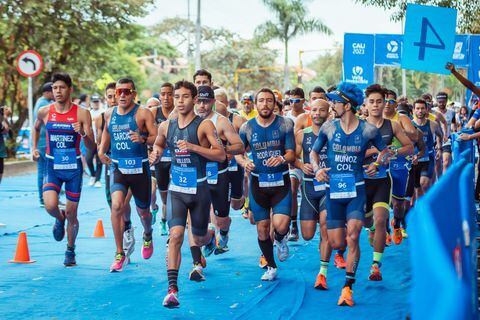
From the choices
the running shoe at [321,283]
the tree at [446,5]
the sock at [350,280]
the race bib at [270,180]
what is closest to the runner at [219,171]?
the race bib at [270,180]

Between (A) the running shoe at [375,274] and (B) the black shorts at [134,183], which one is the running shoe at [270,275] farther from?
(B) the black shorts at [134,183]

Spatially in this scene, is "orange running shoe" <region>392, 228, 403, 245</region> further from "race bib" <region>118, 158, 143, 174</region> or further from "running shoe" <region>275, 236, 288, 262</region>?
"race bib" <region>118, 158, 143, 174</region>

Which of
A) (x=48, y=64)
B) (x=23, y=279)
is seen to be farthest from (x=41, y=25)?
(x=23, y=279)

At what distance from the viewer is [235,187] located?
37.1 ft

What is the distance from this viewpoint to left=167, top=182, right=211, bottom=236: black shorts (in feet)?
25.0

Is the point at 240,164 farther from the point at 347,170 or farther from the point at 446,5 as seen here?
the point at 446,5

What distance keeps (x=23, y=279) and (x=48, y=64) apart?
18795 millimetres

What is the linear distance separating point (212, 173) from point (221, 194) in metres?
0.26

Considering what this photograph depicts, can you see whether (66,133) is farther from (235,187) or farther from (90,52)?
(90,52)

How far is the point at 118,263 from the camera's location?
901 cm

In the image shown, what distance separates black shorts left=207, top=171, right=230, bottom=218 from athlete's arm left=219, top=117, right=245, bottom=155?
94 centimetres

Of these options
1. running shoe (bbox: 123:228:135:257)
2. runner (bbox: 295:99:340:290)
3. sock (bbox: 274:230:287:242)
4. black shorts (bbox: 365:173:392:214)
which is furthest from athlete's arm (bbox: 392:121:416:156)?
running shoe (bbox: 123:228:135:257)

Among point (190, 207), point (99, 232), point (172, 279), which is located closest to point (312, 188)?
point (190, 207)

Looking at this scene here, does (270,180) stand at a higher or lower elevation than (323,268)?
higher
